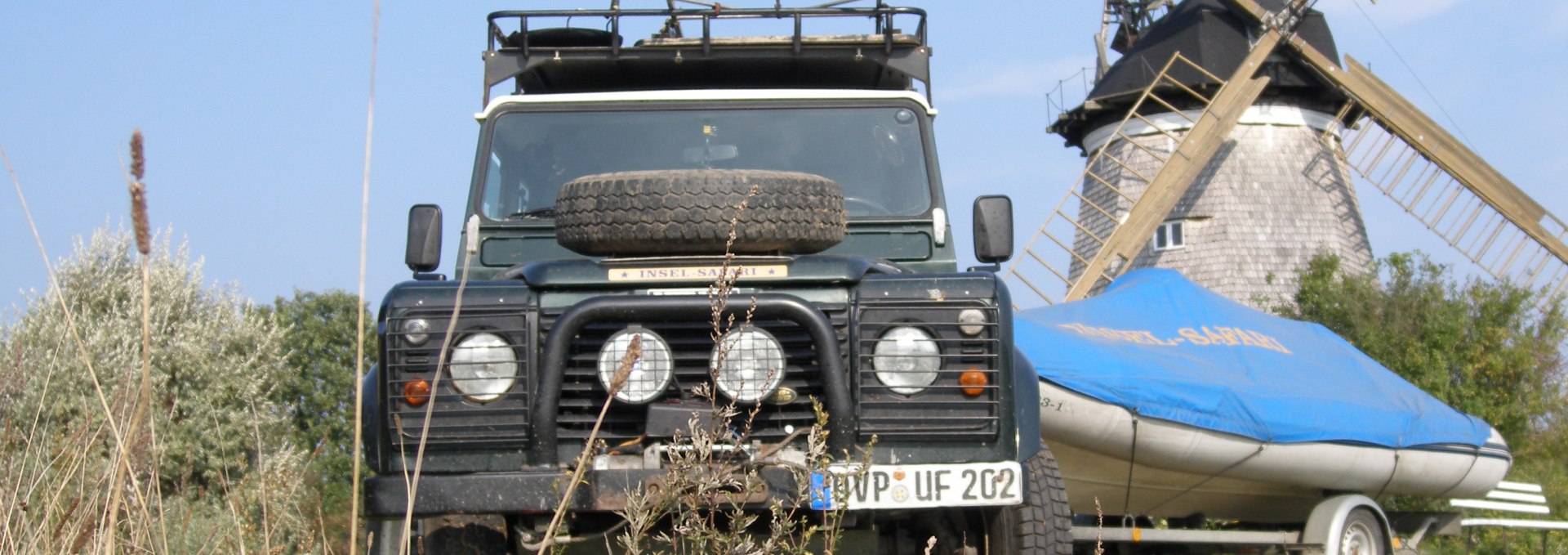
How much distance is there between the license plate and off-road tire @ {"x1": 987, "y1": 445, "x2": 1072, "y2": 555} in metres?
0.30

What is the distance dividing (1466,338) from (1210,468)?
52.0 ft

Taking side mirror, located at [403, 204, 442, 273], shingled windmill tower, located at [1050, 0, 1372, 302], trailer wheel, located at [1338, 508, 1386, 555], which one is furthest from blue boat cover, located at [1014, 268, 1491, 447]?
shingled windmill tower, located at [1050, 0, 1372, 302]

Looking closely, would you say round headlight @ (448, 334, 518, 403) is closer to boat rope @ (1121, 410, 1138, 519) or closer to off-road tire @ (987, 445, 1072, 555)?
off-road tire @ (987, 445, 1072, 555)

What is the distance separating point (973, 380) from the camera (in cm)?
468

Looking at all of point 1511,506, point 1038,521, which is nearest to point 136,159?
point 1038,521

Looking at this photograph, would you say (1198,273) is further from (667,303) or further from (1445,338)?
(667,303)

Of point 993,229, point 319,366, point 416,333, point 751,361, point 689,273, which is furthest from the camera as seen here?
point 319,366

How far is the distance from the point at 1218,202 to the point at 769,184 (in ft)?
80.2

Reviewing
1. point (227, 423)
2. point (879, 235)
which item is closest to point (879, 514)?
point (879, 235)

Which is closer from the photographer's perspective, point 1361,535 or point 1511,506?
point 1361,535

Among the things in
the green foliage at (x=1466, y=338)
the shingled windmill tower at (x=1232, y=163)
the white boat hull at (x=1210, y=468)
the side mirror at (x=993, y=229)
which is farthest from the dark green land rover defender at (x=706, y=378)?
the shingled windmill tower at (x=1232, y=163)

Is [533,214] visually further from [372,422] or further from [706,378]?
[706,378]

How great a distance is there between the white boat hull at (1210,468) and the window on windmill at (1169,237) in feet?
61.0

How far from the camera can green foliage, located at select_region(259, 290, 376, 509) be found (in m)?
17.4
